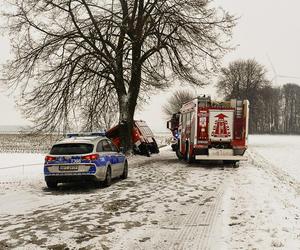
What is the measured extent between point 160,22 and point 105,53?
4.19 m

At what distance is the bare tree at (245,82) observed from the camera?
8594cm

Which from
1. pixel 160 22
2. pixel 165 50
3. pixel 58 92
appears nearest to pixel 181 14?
pixel 160 22

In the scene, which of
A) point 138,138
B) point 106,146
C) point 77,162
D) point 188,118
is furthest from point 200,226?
point 138,138

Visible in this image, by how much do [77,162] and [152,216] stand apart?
4.58 m

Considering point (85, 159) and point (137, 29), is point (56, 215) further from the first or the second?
point (137, 29)

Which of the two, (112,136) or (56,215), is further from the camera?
(112,136)

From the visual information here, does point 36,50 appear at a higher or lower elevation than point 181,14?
lower

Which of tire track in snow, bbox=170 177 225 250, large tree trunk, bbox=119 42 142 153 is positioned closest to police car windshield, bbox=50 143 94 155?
tire track in snow, bbox=170 177 225 250

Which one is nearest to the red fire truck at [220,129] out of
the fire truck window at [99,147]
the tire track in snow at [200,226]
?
the fire truck window at [99,147]

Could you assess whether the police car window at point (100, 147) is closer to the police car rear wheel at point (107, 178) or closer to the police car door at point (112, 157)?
the police car door at point (112, 157)

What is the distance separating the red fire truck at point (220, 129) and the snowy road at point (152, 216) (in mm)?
5470

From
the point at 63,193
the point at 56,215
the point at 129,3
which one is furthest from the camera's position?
the point at 129,3

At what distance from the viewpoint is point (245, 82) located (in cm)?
8900

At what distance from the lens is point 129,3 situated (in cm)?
2811
